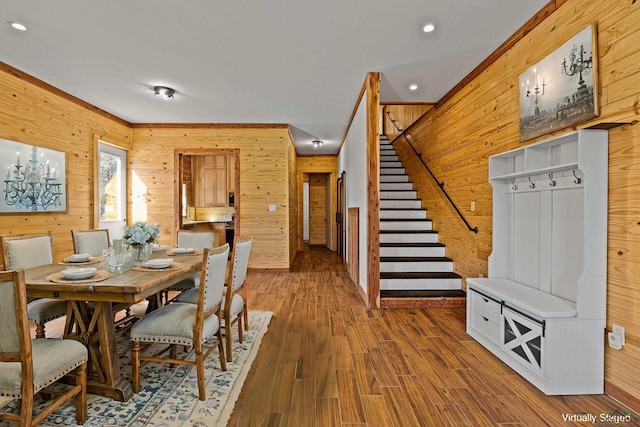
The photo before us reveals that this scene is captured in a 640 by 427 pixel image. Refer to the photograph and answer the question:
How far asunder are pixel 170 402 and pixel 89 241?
2.32 meters

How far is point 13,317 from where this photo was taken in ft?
4.46

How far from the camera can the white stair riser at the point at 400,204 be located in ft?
17.4

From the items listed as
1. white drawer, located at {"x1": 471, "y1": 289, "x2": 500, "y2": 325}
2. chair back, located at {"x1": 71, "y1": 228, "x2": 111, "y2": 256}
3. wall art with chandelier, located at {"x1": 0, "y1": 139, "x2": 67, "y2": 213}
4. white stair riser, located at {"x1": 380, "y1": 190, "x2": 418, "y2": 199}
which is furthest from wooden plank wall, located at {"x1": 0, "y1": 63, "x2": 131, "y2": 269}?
white drawer, located at {"x1": 471, "y1": 289, "x2": 500, "y2": 325}

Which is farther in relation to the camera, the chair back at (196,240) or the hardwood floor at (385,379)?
the chair back at (196,240)

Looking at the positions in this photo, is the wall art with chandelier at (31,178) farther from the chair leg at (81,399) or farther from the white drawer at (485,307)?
Result: the white drawer at (485,307)

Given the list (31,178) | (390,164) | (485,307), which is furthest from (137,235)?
(390,164)

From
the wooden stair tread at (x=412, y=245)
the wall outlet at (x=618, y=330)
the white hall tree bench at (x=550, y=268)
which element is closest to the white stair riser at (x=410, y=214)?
the wooden stair tread at (x=412, y=245)

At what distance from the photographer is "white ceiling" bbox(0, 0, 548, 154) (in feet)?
7.82

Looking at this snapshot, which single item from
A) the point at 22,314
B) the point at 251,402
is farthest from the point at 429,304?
the point at 22,314

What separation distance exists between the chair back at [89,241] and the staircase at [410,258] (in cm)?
337

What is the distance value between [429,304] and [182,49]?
3998mm

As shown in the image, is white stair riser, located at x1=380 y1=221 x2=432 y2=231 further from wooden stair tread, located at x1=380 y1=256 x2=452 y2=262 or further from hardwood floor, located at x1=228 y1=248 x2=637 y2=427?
hardwood floor, located at x1=228 y1=248 x2=637 y2=427

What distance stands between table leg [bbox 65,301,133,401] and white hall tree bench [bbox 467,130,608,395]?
279cm

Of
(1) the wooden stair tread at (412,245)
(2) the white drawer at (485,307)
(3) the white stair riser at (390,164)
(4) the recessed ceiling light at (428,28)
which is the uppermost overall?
(4) the recessed ceiling light at (428,28)
